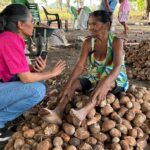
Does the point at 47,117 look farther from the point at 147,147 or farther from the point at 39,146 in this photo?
the point at 147,147

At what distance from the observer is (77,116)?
8.21 feet

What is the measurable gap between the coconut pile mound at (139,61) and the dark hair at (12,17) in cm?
275

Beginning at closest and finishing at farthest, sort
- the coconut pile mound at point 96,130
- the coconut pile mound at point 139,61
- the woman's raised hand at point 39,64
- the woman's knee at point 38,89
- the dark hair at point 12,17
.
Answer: the coconut pile mound at point 96,130
the dark hair at point 12,17
the woman's knee at point 38,89
the woman's raised hand at point 39,64
the coconut pile mound at point 139,61

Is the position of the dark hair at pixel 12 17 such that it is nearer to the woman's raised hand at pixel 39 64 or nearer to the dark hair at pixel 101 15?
the woman's raised hand at pixel 39 64

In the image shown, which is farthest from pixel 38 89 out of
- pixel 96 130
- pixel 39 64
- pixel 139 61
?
pixel 139 61

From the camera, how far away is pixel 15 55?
8.67 ft

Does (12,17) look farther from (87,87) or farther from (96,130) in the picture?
(96,130)

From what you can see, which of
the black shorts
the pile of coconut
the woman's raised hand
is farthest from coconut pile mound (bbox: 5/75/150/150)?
the woman's raised hand

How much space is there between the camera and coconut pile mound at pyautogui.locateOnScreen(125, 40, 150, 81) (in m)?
5.08

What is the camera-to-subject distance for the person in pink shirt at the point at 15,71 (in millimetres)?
2654

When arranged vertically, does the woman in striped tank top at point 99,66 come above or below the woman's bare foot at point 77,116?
above

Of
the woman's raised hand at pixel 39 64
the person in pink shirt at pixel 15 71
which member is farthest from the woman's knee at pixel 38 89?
the woman's raised hand at pixel 39 64

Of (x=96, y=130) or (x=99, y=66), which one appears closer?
(x=96, y=130)

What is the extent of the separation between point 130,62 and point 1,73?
369cm
